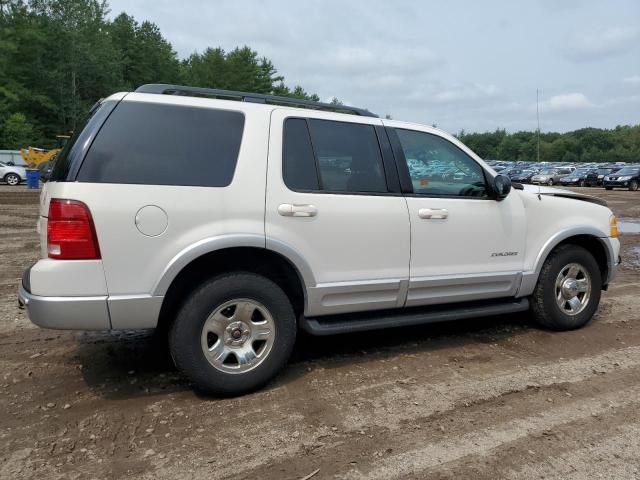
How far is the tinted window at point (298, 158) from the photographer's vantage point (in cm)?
385

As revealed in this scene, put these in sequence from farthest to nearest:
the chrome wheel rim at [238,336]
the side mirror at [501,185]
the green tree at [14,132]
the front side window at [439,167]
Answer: the green tree at [14,132] < the side mirror at [501,185] < the front side window at [439,167] < the chrome wheel rim at [238,336]

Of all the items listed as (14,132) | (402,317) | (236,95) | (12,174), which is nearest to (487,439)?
(402,317)

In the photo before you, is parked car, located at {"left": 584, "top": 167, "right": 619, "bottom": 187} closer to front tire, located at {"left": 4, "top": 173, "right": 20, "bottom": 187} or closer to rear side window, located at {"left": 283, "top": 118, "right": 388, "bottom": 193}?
front tire, located at {"left": 4, "top": 173, "right": 20, "bottom": 187}

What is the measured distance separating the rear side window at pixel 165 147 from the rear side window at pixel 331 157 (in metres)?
0.41

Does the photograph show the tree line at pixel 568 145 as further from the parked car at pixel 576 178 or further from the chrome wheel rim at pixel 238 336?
the chrome wheel rim at pixel 238 336

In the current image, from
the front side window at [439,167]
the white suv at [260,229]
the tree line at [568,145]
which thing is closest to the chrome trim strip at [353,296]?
the white suv at [260,229]

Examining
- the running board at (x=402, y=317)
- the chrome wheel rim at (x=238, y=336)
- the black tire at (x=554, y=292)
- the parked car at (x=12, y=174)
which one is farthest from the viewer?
the parked car at (x=12, y=174)

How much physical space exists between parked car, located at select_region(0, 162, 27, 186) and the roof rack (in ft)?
94.9

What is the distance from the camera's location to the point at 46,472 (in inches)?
110

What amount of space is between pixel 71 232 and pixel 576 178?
43326mm

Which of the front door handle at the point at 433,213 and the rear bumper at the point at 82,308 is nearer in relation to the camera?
the rear bumper at the point at 82,308

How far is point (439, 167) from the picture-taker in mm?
4539

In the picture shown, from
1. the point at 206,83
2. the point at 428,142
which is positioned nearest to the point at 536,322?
the point at 428,142

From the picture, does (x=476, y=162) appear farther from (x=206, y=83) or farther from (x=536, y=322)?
(x=206, y=83)
